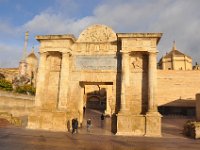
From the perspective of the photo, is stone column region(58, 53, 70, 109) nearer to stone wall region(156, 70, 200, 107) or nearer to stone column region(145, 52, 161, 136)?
stone column region(145, 52, 161, 136)

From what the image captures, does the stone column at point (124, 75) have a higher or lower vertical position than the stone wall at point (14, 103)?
higher

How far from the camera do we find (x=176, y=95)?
46.6 meters

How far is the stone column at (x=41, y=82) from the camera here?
16.6m

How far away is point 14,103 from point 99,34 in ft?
56.3

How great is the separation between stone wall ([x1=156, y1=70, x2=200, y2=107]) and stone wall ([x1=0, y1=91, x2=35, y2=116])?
25639 millimetres

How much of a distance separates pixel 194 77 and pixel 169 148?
41.1 meters

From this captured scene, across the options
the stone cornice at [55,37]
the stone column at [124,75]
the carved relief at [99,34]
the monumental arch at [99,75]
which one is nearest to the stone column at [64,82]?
the monumental arch at [99,75]

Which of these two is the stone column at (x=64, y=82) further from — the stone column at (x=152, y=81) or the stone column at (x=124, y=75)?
the stone column at (x=152, y=81)

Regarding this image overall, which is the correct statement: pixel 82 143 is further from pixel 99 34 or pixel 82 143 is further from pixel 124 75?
pixel 99 34

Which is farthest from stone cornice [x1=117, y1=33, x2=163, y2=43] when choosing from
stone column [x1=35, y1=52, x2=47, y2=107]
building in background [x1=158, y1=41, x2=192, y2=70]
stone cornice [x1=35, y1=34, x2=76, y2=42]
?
building in background [x1=158, y1=41, x2=192, y2=70]

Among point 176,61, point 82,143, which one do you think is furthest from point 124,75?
point 176,61

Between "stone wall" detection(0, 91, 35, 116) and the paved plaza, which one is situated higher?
"stone wall" detection(0, 91, 35, 116)

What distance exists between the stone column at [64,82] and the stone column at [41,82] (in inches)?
55.9

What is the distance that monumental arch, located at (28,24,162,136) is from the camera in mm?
15219
